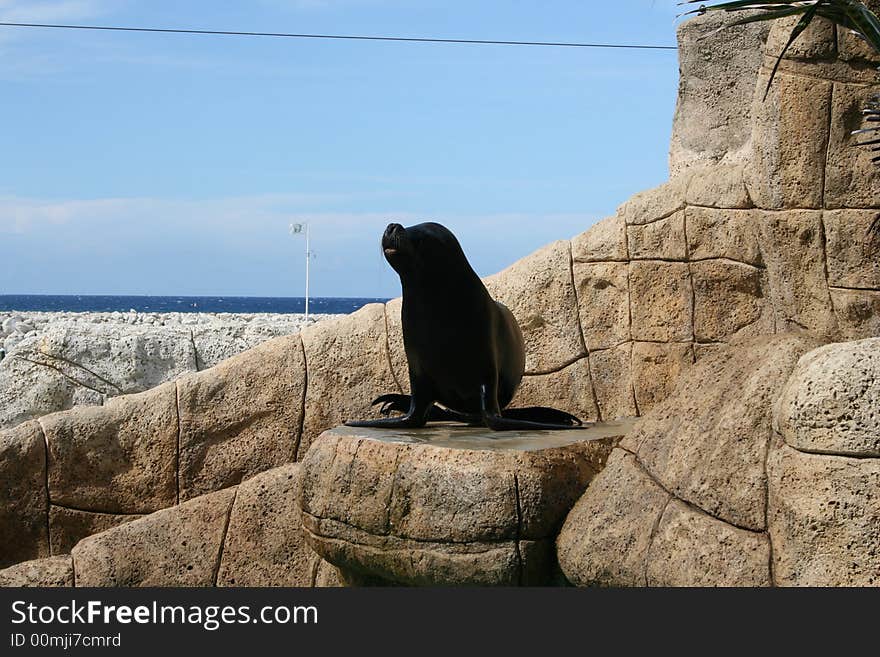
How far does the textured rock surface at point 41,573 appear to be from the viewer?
652cm

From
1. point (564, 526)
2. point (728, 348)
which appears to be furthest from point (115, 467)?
point (728, 348)

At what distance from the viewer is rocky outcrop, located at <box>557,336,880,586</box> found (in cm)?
356

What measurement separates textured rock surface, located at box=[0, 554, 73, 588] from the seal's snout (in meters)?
2.80

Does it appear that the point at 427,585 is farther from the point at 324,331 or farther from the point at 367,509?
the point at 324,331

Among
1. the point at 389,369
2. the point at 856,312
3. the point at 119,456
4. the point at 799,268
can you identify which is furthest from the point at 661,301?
the point at 119,456

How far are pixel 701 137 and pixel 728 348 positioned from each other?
3.26m

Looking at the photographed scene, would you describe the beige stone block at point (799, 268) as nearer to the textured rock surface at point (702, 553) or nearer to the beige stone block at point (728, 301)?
the beige stone block at point (728, 301)

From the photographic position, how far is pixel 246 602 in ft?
14.3

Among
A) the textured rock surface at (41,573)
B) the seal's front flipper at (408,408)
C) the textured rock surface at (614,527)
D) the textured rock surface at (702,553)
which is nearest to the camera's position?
the textured rock surface at (702,553)

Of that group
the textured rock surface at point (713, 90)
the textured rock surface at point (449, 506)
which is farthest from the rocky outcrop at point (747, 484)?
the textured rock surface at point (713, 90)

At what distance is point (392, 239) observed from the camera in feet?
17.9

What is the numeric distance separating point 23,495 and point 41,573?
599 millimetres

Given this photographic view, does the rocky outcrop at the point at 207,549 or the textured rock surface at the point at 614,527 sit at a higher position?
the textured rock surface at the point at 614,527

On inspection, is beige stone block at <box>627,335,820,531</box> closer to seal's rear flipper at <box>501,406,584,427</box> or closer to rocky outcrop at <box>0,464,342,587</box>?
seal's rear flipper at <box>501,406,584,427</box>
